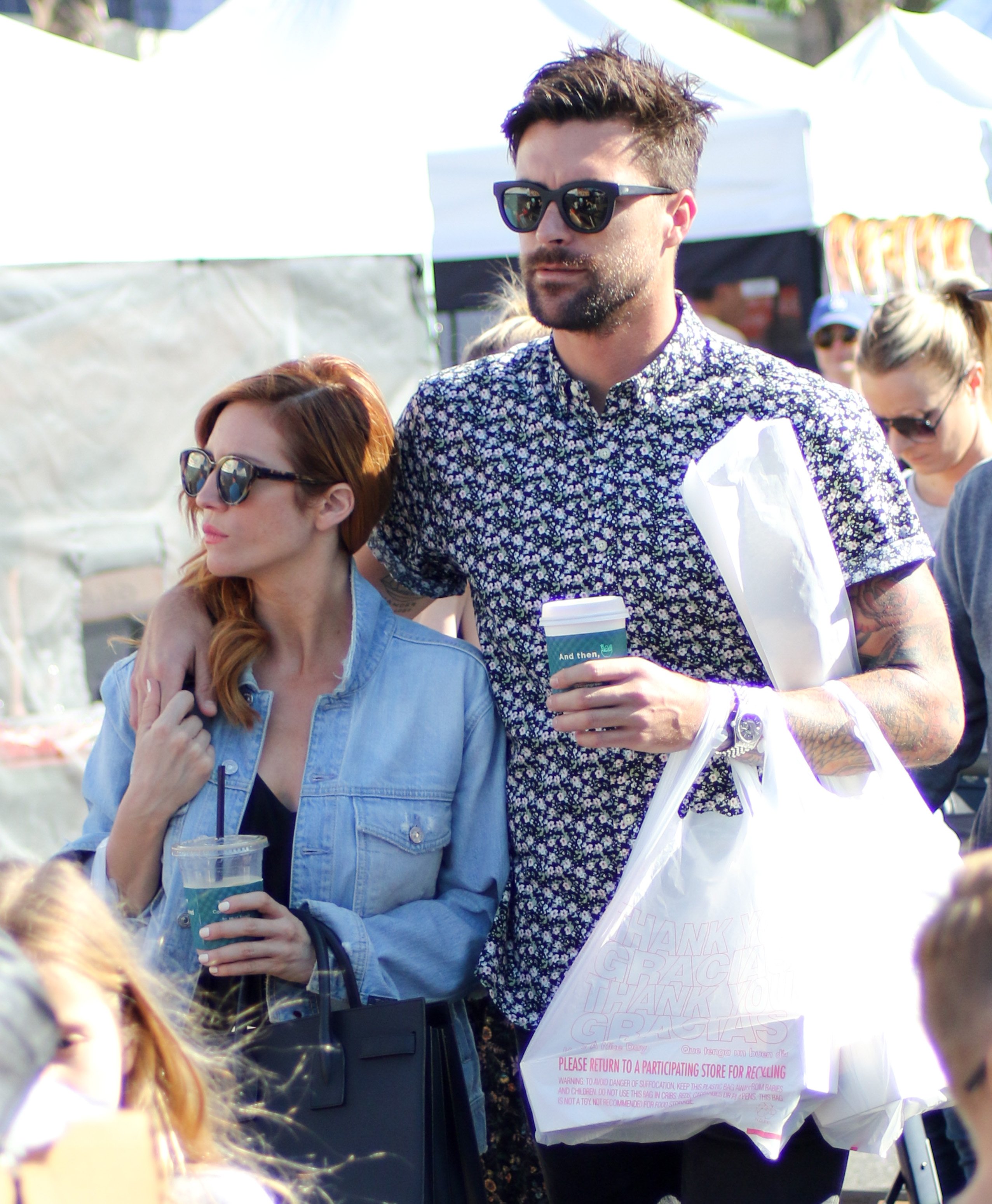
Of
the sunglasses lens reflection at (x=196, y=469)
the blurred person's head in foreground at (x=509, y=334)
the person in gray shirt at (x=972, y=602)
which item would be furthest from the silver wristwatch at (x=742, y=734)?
the blurred person's head in foreground at (x=509, y=334)

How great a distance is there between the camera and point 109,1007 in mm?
1191

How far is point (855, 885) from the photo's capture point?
1.72 meters

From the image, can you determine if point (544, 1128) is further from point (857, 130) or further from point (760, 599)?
point (857, 130)

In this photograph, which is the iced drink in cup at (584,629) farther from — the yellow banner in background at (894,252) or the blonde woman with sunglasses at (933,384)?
the yellow banner in background at (894,252)

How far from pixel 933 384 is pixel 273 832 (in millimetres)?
2329

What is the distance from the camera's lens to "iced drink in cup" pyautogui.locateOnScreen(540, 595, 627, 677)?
5.45ft

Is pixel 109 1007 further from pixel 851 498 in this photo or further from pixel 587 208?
pixel 587 208

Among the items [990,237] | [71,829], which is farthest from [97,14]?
[71,829]

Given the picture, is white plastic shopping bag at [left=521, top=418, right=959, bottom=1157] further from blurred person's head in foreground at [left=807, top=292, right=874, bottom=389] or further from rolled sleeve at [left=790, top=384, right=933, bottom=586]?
blurred person's head in foreground at [left=807, top=292, right=874, bottom=389]

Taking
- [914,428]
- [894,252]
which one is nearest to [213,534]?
[914,428]

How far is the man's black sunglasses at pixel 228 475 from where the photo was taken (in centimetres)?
218

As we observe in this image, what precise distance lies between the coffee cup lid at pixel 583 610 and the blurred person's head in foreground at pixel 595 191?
578 mm

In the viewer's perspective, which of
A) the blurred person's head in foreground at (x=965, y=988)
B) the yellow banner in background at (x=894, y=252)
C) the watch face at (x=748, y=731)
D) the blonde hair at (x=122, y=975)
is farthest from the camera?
the yellow banner in background at (x=894, y=252)

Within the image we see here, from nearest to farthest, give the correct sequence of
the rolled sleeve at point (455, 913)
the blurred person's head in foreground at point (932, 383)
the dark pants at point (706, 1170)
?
the dark pants at point (706, 1170) < the rolled sleeve at point (455, 913) < the blurred person's head in foreground at point (932, 383)
